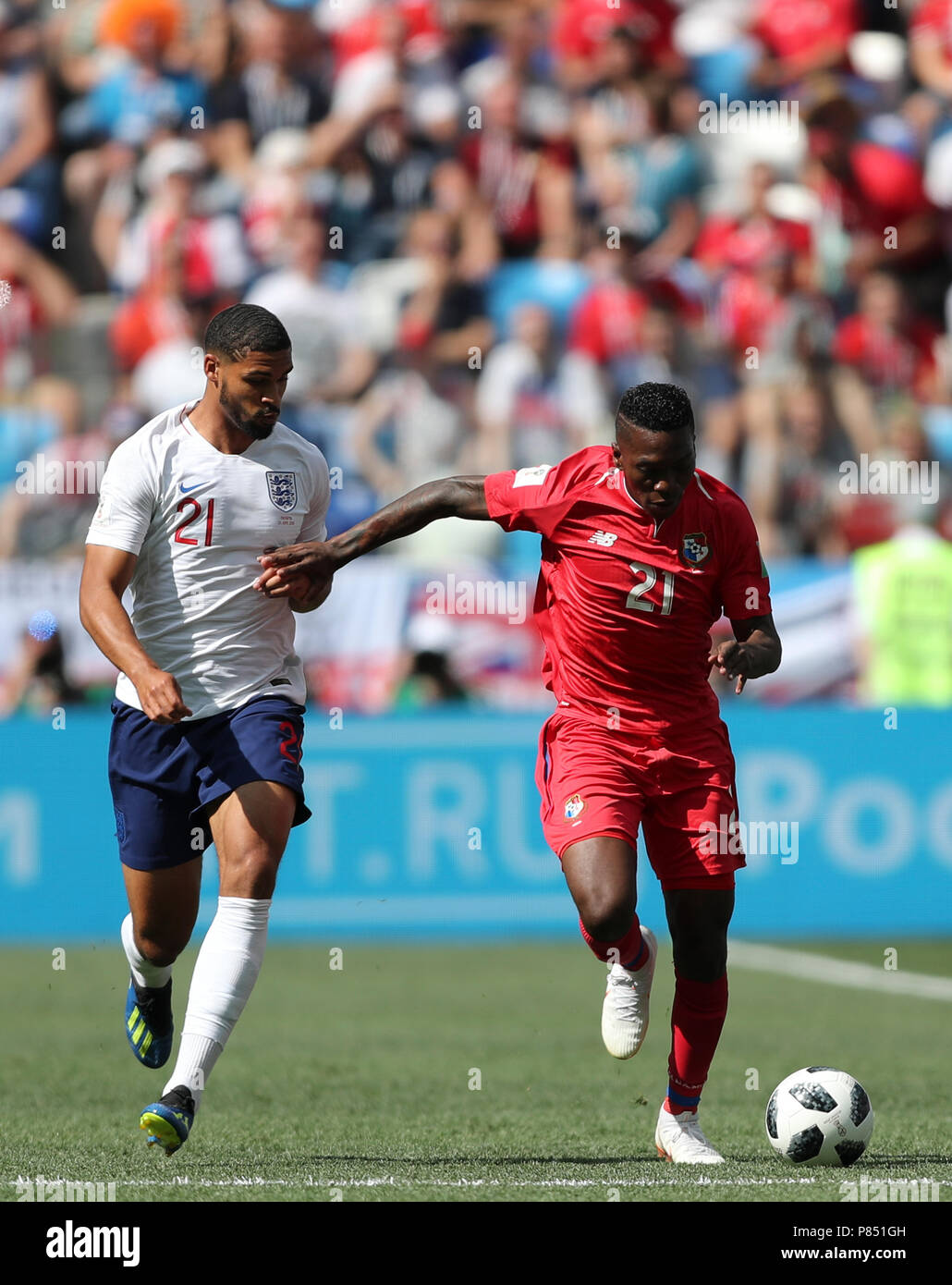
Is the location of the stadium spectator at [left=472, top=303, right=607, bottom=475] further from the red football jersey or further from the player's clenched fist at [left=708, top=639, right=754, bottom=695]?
the player's clenched fist at [left=708, top=639, right=754, bottom=695]

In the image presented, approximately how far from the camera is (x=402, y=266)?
15930mm

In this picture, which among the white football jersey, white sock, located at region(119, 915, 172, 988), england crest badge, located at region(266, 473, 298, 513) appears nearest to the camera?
the white football jersey

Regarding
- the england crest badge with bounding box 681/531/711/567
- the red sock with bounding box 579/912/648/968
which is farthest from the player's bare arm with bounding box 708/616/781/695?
the red sock with bounding box 579/912/648/968

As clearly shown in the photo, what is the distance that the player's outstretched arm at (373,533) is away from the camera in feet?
20.0

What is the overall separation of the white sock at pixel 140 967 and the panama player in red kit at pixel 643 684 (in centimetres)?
140

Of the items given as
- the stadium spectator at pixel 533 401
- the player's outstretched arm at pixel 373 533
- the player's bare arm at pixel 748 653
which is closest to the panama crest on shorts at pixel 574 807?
the player's bare arm at pixel 748 653

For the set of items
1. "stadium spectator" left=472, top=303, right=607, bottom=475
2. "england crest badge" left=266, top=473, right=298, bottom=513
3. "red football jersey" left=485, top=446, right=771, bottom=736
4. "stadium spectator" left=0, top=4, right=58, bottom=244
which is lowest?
"red football jersey" left=485, top=446, right=771, bottom=736

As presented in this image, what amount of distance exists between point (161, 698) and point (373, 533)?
1008 millimetres

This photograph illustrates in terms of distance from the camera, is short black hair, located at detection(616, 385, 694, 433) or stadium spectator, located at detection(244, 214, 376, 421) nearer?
short black hair, located at detection(616, 385, 694, 433)

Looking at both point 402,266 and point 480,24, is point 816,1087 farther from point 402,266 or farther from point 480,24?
point 480,24

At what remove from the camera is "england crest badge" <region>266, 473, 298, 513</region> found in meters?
6.21

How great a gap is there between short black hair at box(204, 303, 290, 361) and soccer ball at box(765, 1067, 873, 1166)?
9.05 ft

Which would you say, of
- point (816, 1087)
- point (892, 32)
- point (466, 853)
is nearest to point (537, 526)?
point (816, 1087)

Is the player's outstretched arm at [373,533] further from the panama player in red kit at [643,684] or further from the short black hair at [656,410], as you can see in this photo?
the short black hair at [656,410]
